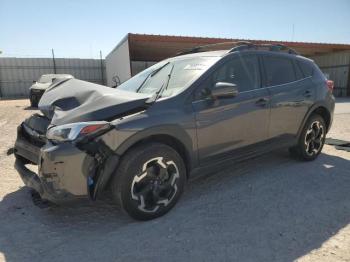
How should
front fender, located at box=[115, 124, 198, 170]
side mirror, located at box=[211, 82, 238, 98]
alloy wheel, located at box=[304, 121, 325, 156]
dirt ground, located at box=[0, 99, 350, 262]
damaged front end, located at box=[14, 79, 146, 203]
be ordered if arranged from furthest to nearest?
alloy wheel, located at box=[304, 121, 325, 156] < side mirror, located at box=[211, 82, 238, 98] < front fender, located at box=[115, 124, 198, 170] < damaged front end, located at box=[14, 79, 146, 203] < dirt ground, located at box=[0, 99, 350, 262]

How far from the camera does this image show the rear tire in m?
4.75

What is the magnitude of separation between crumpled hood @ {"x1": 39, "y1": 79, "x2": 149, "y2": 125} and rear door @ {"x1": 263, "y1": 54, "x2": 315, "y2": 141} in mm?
1946

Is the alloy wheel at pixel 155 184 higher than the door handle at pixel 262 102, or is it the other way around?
the door handle at pixel 262 102

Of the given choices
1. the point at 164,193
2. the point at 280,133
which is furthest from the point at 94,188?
the point at 280,133

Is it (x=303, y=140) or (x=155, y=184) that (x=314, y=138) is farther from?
(x=155, y=184)

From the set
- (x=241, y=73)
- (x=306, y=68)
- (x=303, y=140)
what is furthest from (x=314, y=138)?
(x=241, y=73)

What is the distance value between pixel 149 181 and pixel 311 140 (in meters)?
3.08

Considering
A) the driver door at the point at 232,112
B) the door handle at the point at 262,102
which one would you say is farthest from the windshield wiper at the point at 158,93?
the door handle at the point at 262,102

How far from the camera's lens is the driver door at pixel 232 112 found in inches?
133

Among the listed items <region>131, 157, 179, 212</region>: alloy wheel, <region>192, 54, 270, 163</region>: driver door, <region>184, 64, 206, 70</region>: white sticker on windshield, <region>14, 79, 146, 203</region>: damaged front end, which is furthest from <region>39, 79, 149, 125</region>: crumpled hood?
<region>184, 64, 206, 70</region>: white sticker on windshield

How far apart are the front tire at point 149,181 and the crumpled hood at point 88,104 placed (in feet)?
1.37

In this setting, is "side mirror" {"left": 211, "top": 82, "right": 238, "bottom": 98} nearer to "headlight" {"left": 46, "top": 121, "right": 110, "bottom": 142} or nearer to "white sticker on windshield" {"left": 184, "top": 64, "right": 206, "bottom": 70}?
"white sticker on windshield" {"left": 184, "top": 64, "right": 206, "bottom": 70}

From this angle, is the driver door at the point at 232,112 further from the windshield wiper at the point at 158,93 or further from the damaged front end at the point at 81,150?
the damaged front end at the point at 81,150

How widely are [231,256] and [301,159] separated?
115 inches
